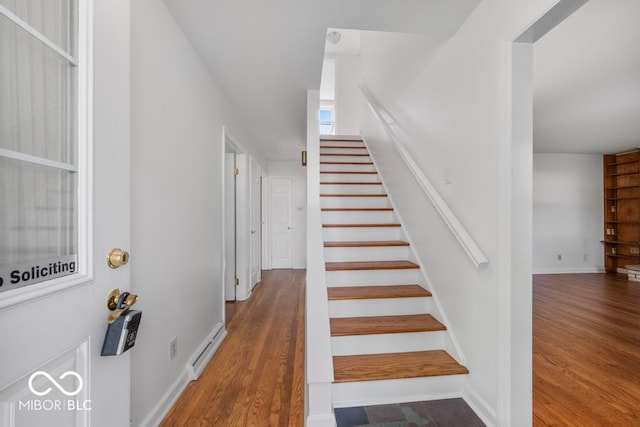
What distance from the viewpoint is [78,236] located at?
0.72m

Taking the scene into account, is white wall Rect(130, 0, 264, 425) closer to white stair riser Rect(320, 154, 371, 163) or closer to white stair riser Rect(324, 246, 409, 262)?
white stair riser Rect(324, 246, 409, 262)

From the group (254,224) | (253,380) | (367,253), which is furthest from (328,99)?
(253,380)

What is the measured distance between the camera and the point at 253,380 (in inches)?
74.4

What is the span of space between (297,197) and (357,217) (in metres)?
2.88

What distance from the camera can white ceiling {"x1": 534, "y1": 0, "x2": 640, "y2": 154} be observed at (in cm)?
189

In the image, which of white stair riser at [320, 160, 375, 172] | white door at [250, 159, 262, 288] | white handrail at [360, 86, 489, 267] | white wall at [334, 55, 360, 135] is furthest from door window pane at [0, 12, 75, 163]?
white wall at [334, 55, 360, 135]

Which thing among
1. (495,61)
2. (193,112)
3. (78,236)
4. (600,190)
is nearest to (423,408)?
(78,236)

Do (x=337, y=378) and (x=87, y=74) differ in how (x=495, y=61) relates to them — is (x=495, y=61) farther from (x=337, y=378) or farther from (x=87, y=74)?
(x=337, y=378)

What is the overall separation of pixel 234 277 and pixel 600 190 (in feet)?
23.8

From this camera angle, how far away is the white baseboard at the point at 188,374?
1450 millimetres

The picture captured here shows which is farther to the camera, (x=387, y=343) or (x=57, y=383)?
(x=387, y=343)

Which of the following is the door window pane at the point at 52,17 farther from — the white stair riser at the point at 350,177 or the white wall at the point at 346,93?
the white wall at the point at 346,93

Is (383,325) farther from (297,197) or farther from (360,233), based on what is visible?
(297,197)

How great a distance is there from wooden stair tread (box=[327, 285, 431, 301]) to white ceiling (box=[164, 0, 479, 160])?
5.84 feet
